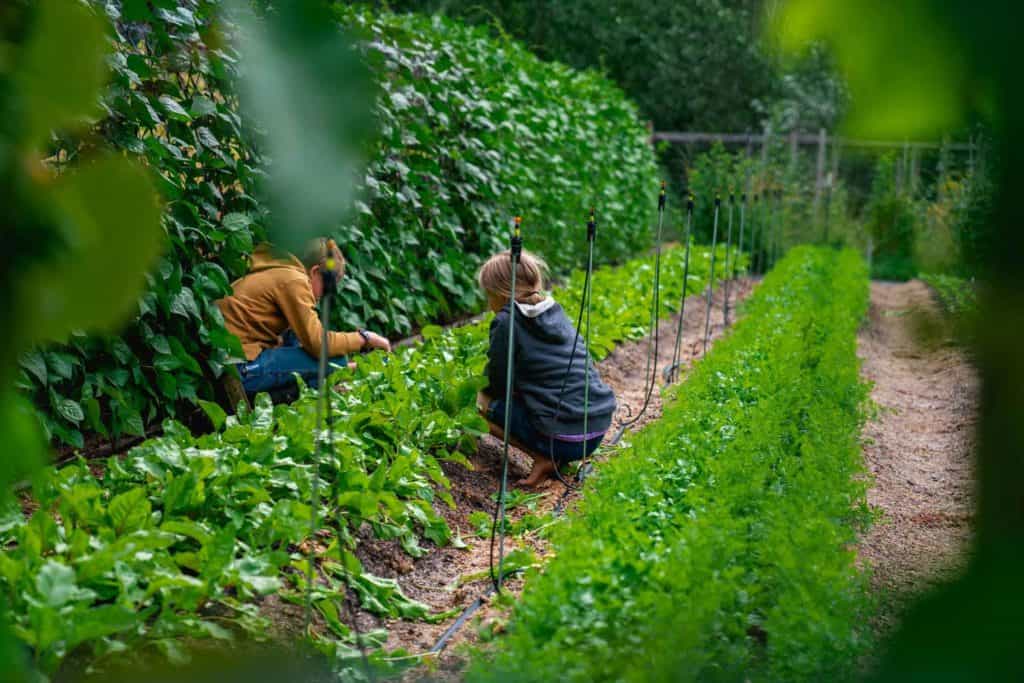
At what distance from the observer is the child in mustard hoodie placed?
4520mm

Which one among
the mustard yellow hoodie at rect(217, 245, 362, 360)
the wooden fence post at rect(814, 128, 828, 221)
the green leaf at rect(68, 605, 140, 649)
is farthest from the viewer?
the wooden fence post at rect(814, 128, 828, 221)

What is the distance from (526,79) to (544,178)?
2.73 ft

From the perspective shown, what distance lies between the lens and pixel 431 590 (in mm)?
3316

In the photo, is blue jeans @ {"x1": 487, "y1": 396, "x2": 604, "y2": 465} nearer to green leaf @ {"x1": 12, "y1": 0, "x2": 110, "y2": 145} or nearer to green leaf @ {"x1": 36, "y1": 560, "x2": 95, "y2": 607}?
green leaf @ {"x1": 36, "y1": 560, "x2": 95, "y2": 607}

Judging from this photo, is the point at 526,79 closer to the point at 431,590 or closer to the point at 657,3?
the point at 431,590

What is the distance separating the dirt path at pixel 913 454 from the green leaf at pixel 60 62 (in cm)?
47

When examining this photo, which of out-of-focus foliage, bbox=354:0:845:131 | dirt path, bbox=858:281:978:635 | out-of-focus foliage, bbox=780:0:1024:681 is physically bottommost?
dirt path, bbox=858:281:978:635

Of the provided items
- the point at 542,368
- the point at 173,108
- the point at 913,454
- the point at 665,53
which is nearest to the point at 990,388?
the point at 173,108

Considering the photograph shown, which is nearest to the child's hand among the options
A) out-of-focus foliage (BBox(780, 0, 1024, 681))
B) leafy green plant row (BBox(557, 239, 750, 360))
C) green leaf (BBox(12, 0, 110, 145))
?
leafy green plant row (BBox(557, 239, 750, 360))

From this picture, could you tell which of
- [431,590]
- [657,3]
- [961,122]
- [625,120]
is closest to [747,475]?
[431,590]

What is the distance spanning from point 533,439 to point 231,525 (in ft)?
6.08

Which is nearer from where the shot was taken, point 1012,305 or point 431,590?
point 1012,305

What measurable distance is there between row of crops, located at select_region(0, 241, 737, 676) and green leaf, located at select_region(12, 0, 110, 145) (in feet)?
3.91

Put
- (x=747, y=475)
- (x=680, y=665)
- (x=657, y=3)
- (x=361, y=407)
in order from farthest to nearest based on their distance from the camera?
(x=657, y=3)
(x=361, y=407)
(x=747, y=475)
(x=680, y=665)
